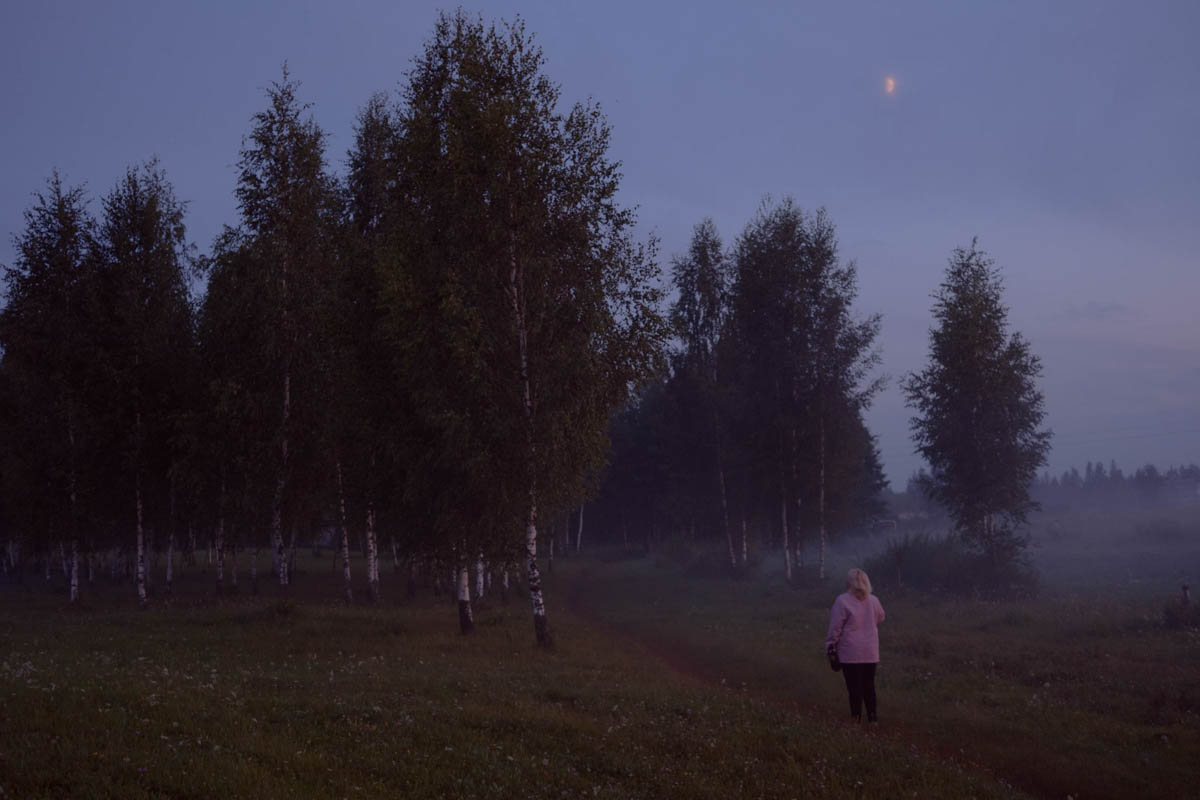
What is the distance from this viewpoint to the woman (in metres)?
13.7

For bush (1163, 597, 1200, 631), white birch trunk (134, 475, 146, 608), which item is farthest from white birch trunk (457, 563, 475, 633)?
bush (1163, 597, 1200, 631)

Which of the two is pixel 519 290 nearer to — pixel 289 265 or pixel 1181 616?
pixel 289 265

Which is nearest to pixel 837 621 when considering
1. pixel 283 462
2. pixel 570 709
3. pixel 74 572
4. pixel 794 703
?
pixel 794 703

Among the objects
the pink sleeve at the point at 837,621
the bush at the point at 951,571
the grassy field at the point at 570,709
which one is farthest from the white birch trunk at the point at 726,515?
the pink sleeve at the point at 837,621

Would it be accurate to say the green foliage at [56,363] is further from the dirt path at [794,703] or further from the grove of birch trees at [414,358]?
the dirt path at [794,703]

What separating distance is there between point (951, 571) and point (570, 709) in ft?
104

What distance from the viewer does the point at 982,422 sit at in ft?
129

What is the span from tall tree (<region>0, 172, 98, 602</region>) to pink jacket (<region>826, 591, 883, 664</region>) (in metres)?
30.6

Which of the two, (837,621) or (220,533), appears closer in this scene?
(837,621)

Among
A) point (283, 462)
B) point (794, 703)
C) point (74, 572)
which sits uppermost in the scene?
point (283, 462)

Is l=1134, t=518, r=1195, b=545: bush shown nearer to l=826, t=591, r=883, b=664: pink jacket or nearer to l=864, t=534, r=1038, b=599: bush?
l=864, t=534, r=1038, b=599: bush

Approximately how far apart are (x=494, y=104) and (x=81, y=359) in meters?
21.2

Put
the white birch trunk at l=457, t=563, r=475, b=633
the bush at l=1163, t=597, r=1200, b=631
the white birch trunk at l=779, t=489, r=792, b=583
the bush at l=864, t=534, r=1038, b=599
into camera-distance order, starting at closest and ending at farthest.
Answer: the bush at l=1163, t=597, r=1200, b=631
the white birch trunk at l=457, t=563, r=475, b=633
the bush at l=864, t=534, r=1038, b=599
the white birch trunk at l=779, t=489, r=792, b=583

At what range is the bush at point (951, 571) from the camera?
37.4 meters
